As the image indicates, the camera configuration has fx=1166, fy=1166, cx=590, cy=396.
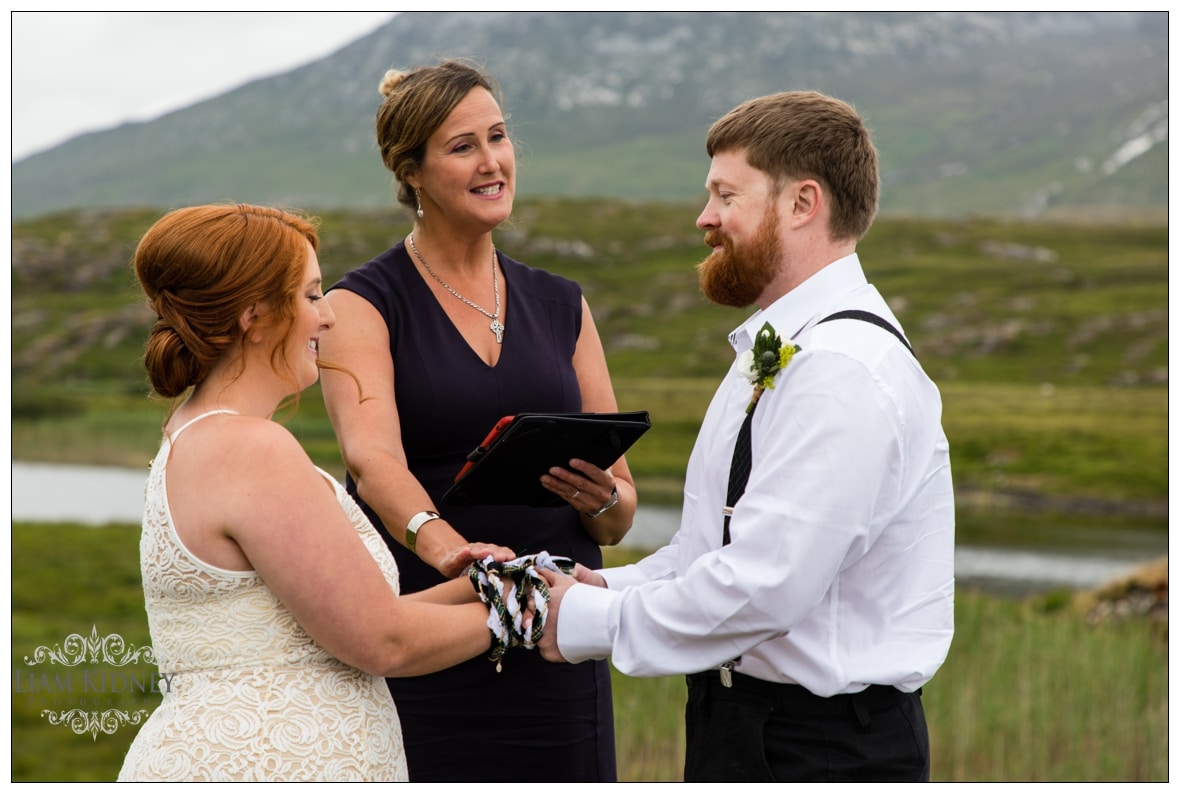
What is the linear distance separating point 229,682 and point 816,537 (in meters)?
1.62

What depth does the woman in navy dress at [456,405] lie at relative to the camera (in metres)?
4.28

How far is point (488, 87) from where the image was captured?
14.5 ft

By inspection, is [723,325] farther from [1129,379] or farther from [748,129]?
[748,129]

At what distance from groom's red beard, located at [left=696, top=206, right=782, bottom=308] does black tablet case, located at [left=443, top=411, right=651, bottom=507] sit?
60cm

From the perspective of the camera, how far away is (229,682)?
10.3 ft

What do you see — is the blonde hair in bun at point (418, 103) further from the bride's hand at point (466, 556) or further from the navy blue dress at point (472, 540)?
the bride's hand at point (466, 556)

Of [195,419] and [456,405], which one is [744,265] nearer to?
[456,405]

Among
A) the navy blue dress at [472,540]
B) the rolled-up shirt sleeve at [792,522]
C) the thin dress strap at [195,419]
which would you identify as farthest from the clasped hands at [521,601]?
the thin dress strap at [195,419]

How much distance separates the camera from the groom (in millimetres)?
3021

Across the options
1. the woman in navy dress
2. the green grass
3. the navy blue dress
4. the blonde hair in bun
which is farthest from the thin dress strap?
the green grass

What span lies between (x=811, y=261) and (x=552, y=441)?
108cm

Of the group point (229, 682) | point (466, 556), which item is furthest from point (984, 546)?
point (229, 682)

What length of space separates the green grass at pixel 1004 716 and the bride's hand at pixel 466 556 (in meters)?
4.96

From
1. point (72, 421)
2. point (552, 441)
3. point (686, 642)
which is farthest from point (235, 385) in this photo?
point (72, 421)
